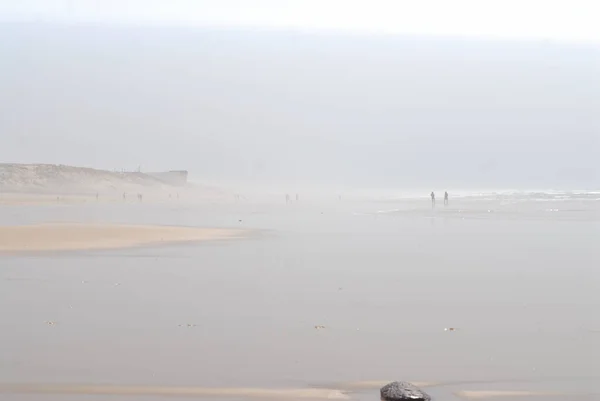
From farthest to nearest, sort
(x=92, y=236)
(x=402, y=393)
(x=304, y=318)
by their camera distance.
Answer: (x=92, y=236) → (x=304, y=318) → (x=402, y=393)

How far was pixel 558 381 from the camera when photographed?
25.5 ft

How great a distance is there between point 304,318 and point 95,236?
14755 millimetres

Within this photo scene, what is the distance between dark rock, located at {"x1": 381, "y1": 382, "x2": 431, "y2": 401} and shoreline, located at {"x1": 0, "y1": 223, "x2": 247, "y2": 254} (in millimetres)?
14090

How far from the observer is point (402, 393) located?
7.07 metres

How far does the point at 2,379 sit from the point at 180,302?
436 centimetres

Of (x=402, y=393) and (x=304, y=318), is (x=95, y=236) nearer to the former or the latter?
(x=304, y=318)

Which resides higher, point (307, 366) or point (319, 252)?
point (319, 252)

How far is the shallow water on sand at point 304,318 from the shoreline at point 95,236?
2.01 m

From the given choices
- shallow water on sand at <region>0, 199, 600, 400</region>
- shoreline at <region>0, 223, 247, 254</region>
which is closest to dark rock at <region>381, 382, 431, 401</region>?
shallow water on sand at <region>0, 199, 600, 400</region>

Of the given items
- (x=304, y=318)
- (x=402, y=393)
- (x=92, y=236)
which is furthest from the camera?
(x=92, y=236)

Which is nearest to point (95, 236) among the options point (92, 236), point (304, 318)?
point (92, 236)

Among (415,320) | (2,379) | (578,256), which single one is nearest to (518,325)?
(415,320)

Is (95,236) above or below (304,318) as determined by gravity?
above

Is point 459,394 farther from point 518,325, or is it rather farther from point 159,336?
point 159,336
